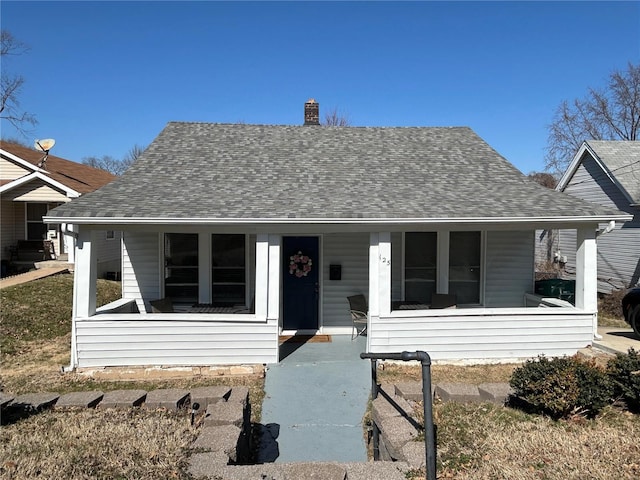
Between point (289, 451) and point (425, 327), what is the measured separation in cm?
385

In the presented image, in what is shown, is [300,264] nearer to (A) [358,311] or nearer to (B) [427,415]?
(A) [358,311]

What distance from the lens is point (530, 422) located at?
16.3 ft

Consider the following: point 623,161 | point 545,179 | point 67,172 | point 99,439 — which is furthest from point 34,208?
point 545,179

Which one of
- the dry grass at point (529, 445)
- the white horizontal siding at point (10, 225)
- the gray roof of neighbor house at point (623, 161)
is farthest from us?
the white horizontal siding at point (10, 225)

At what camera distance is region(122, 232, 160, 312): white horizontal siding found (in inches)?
396

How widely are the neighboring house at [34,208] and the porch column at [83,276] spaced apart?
9.75 m

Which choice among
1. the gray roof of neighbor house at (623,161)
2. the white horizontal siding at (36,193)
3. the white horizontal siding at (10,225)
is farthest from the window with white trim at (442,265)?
the white horizontal siding at (10,225)

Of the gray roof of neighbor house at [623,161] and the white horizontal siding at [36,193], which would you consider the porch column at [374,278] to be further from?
the white horizontal siding at [36,193]

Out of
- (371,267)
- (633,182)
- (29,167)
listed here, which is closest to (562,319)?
(371,267)

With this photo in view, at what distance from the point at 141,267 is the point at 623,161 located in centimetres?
1824

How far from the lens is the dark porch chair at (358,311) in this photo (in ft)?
31.2

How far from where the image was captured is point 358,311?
9672 mm

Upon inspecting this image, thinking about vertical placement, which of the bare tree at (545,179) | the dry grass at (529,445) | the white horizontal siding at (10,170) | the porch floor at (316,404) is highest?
the bare tree at (545,179)

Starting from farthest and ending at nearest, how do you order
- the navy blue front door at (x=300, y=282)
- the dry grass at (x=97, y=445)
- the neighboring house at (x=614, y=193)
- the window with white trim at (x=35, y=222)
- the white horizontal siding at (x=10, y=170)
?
the white horizontal siding at (x=10, y=170) < the window with white trim at (x=35, y=222) < the neighboring house at (x=614, y=193) < the navy blue front door at (x=300, y=282) < the dry grass at (x=97, y=445)
